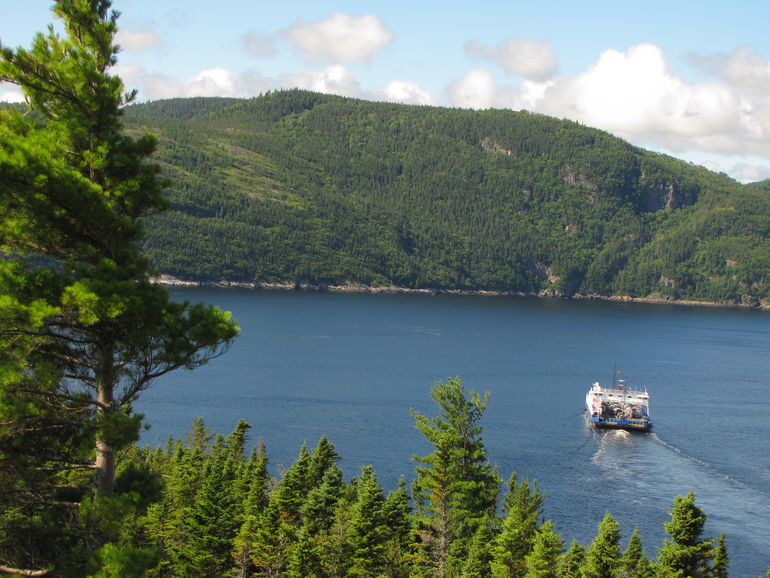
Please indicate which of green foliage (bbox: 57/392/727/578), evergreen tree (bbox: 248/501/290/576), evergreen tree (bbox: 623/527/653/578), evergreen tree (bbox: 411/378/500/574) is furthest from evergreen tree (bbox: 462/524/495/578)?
evergreen tree (bbox: 248/501/290/576)

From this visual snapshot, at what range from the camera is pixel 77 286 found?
17.2 m

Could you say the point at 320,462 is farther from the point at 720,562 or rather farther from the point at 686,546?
the point at 686,546

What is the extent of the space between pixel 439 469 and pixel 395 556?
603cm

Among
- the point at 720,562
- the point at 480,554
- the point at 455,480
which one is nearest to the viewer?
the point at 720,562

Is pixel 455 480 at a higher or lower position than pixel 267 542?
higher

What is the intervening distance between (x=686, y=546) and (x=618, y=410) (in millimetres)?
89555

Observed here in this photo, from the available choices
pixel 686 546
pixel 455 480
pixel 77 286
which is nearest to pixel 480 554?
pixel 455 480

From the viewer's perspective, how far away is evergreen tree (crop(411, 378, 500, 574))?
4853cm

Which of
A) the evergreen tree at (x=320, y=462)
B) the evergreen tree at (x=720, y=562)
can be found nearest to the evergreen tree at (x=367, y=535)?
the evergreen tree at (x=320, y=462)

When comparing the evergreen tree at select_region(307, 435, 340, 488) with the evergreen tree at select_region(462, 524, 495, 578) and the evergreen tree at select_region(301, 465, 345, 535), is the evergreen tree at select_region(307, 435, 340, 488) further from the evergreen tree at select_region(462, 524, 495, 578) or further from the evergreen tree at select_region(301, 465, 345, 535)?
the evergreen tree at select_region(462, 524, 495, 578)

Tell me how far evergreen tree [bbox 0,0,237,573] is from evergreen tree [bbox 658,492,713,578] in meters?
27.0

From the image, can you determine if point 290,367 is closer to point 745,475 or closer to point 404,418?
point 404,418

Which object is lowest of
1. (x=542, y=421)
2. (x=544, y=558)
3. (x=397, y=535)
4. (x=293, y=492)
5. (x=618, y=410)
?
(x=542, y=421)

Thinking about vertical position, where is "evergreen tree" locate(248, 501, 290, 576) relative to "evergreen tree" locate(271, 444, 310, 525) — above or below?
below
